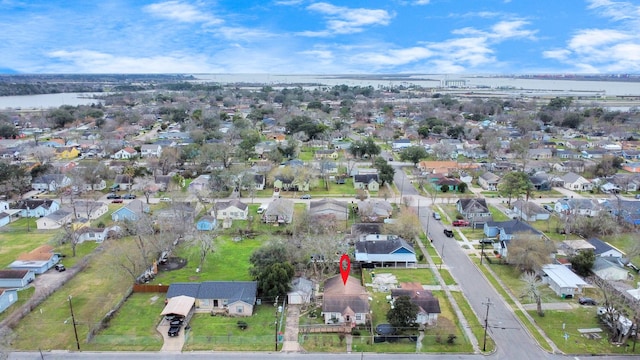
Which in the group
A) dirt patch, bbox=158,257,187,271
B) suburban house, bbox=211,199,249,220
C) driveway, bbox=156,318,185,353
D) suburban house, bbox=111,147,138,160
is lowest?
driveway, bbox=156,318,185,353

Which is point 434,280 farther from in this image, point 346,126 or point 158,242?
point 346,126

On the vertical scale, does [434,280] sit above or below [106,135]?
below

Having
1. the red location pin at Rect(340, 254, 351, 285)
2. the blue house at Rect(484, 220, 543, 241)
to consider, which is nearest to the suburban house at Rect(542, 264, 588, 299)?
the blue house at Rect(484, 220, 543, 241)

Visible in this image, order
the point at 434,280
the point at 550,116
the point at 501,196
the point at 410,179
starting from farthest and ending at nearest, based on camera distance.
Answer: the point at 550,116 < the point at 410,179 < the point at 501,196 < the point at 434,280

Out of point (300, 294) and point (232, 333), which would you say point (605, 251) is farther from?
point (232, 333)

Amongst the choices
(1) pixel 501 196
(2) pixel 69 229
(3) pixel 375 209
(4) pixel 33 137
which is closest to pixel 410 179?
(1) pixel 501 196

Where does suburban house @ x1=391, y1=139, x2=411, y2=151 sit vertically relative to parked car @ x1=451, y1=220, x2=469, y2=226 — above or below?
above

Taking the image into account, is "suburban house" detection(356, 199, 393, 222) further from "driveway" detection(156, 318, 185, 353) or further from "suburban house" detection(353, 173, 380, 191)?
"driveway" detection(156, 318, 185, 353)

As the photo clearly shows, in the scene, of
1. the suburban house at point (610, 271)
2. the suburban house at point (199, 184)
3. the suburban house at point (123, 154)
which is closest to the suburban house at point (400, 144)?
the suburban house at point (199, 184)
